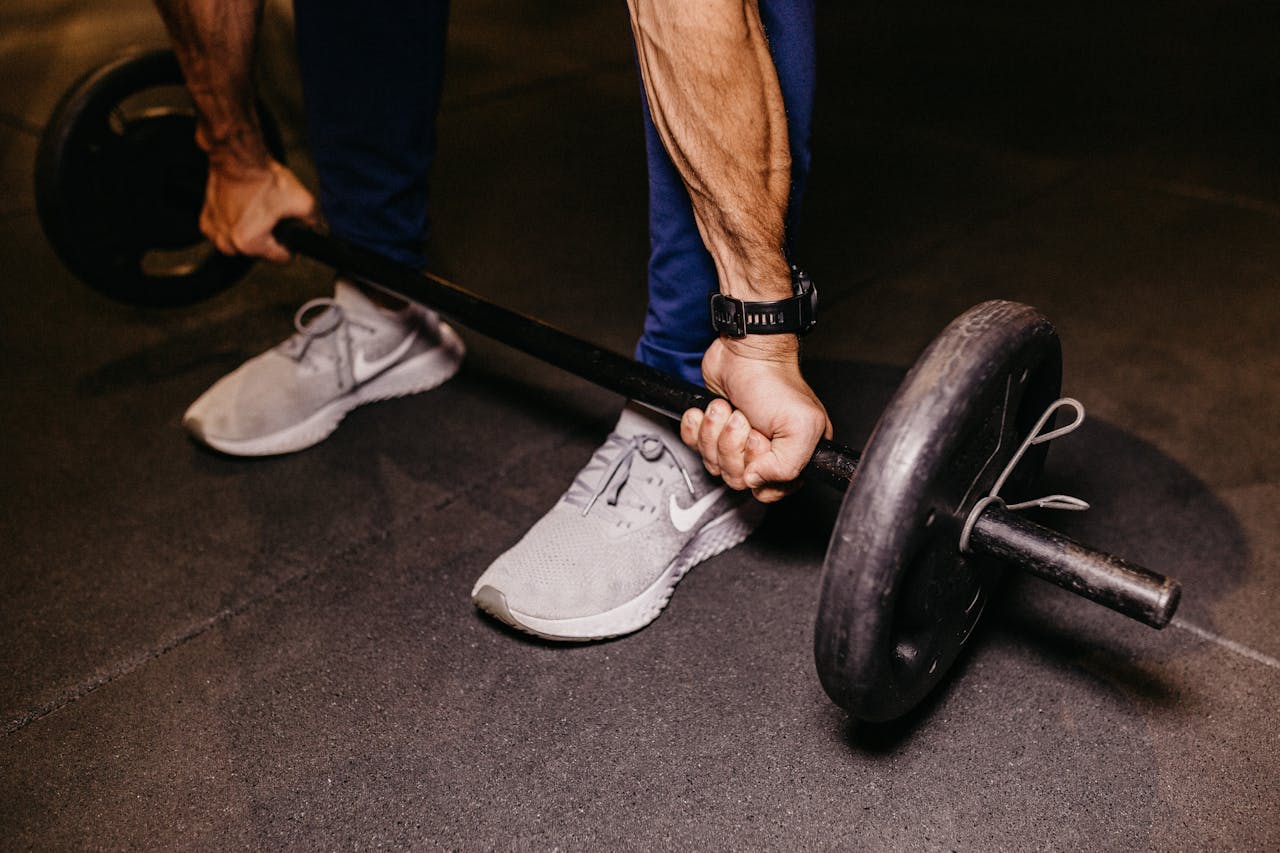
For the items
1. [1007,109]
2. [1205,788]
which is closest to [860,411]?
[1205,788]

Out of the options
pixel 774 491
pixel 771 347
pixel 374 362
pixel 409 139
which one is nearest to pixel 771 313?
pixel 771 347

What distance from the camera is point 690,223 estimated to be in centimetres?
87

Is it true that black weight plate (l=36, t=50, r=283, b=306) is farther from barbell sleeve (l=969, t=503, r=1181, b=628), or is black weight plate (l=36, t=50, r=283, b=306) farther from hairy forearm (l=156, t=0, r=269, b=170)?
barbell sleeve (l=969, t=503, r=1181, b=628)

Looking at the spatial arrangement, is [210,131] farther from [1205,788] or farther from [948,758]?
[1205,788]

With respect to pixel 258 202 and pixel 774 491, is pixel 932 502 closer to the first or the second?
pixel 774 491

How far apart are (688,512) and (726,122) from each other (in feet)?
1.42

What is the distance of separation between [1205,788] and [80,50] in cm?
387

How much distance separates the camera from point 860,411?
127 cm

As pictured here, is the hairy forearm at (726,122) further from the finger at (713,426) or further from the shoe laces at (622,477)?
the shoe laces at (622,477)

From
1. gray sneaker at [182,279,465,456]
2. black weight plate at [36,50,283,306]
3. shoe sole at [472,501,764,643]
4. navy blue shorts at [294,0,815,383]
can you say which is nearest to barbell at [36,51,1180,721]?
navy blue shorts at [294,0,815,383]

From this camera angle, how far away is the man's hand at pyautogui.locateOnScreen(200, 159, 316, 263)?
1.19m

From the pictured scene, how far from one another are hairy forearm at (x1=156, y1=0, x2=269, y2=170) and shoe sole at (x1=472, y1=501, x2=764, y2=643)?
2.17 feet

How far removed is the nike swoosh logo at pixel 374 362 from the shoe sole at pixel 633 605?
49cm

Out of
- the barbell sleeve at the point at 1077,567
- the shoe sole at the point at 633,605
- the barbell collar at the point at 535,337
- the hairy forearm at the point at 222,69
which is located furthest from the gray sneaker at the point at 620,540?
the hairy forearm at the point at 222,69
